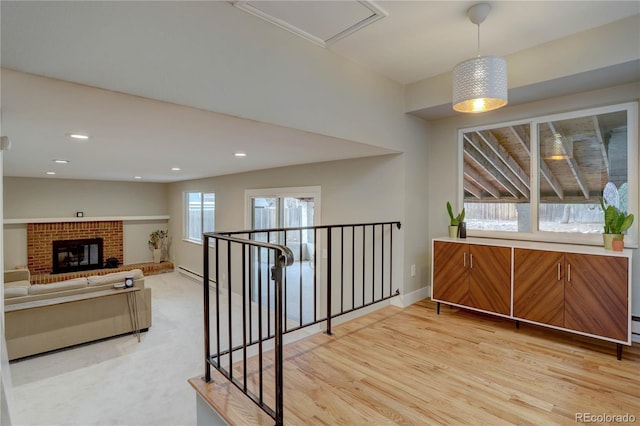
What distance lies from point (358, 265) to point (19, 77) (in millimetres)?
3306

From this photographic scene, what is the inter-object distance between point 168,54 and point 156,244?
756 cm

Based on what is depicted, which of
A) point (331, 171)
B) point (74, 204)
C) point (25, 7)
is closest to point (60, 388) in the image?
point (25, 7)

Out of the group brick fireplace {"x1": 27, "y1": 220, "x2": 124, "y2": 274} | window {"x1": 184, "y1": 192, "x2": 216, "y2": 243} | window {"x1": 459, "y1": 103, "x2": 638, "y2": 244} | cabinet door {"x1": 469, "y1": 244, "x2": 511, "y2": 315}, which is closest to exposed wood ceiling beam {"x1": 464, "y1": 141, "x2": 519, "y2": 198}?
window {"x1": 459, "y1": 103, "x2": 638, "y2": 244}

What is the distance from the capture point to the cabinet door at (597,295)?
7.34 feet

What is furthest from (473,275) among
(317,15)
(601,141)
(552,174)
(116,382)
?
(116,382)

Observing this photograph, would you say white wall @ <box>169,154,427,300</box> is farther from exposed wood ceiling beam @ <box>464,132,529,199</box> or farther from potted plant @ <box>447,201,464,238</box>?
exposed wood ceiling beam @ <box>464,132,529,199</box>

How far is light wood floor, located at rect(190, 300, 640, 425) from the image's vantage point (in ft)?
5.67

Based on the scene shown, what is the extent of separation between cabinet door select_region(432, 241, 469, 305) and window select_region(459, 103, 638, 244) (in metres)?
0.66

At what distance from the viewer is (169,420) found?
9.03 ft

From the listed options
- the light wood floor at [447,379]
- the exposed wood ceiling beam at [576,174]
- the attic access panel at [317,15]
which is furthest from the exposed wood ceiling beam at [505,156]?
the attic access panel at [317,15]

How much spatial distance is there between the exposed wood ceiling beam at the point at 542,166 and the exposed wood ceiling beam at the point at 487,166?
293 millimetres

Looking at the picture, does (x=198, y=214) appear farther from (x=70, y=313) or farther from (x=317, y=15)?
(x=317, y=15)

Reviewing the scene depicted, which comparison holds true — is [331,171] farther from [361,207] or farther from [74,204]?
[74,204]

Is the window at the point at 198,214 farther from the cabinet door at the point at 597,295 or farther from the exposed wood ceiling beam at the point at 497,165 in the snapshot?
the cabinet door at the point at 597,295
